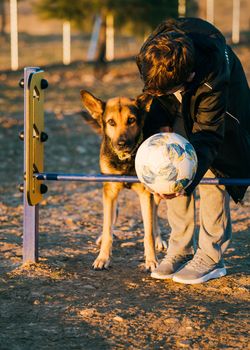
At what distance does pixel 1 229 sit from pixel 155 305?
2409 mm

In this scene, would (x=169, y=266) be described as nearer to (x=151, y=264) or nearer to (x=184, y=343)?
(x=151, y=264)

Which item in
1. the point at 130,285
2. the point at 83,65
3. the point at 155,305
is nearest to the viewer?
the point at 155,305

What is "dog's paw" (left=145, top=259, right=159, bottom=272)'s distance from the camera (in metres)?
5.71

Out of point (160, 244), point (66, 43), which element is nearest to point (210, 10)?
point (66, 43)

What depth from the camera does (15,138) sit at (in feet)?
37.1

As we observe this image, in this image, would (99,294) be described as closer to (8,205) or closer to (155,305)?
(155,305)

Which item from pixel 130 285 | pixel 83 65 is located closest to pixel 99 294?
pixel 130 285

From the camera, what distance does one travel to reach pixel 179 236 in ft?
18.6

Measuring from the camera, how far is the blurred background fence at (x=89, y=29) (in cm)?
1602

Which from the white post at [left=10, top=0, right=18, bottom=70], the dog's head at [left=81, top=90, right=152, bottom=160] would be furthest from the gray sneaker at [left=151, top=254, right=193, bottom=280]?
Result: the white post at [left=10, top=0, right=18, bottom=70]

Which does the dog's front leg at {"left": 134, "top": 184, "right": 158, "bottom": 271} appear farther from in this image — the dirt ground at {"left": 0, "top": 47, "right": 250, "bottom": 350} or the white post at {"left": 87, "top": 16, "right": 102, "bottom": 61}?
the white post at {"left": 87, "top": 16, "right": 102, "bottom": 61}

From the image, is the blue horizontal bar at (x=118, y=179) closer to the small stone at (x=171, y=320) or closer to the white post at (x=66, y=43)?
the small stone at (x=171, y=320)

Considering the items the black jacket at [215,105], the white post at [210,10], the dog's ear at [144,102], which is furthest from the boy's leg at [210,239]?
the white post at [210,10]

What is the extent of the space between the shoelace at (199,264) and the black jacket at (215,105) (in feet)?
2.10
